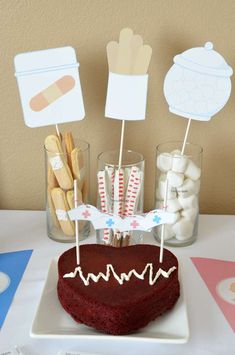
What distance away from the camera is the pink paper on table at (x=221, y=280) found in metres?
0.86

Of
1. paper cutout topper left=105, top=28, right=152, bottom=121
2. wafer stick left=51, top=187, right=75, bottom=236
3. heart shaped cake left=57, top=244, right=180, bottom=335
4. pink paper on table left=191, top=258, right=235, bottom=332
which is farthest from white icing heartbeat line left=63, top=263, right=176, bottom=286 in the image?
paper cutout topper left=105, top=28, right=152, bottom=121

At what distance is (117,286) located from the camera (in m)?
0.81

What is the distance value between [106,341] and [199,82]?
54 centimetres

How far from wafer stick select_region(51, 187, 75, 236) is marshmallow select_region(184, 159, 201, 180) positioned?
26 centimetres

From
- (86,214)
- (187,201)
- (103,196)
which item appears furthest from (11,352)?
(187,201)

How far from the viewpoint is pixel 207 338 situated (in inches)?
30.9

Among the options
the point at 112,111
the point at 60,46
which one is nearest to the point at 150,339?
the point at 112,111

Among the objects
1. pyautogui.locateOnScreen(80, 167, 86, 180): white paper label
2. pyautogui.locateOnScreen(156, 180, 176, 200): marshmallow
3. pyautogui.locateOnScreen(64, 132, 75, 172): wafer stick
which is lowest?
pyautogui.locateOnScreen(156, 180, 176, 200): marshmallow

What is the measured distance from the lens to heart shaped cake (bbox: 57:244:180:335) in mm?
775

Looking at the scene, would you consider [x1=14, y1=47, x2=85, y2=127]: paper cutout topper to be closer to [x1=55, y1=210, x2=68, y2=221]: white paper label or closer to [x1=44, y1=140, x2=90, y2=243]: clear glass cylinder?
[x1=44, y1=140, x2=90, y2=243]: clear glass cylinder

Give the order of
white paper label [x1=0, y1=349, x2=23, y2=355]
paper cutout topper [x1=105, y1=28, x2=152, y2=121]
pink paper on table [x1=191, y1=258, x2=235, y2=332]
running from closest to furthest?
1. white paper label [x1=0, y1=349, x2=23, y2=355]
2. pink paper on table [x1=191, y1=258, x2=235, y2=332]
3. paper cutout topper [x1=105, y1=28, x2=152, y2=121]

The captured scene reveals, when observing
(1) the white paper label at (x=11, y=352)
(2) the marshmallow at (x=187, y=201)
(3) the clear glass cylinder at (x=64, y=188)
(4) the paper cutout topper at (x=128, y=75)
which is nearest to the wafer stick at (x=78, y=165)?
(3) the clear glass cylinder at (x=64, y=188)

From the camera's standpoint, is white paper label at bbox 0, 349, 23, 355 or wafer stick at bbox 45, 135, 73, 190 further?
wafer stick at bbox 45, 135, 73, 190

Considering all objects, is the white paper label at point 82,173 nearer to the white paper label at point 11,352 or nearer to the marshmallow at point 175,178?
the marshmallow at point 175,178
